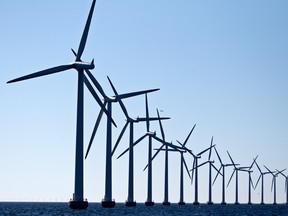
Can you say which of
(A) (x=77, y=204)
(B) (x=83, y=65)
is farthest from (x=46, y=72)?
(A) (x=77, y=204)

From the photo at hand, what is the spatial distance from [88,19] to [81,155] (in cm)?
2462

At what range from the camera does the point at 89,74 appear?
115688 millimetres

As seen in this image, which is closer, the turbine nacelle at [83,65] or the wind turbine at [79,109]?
the wind turbine at [79,109]

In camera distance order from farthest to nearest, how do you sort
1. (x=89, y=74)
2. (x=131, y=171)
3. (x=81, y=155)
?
1. (x=131, y=171)
2. (x=89, y=74)
3. (x=81, y=155)

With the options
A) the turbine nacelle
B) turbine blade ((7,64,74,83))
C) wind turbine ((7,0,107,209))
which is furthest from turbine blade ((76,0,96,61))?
turbine blade ((7,64,74,83))

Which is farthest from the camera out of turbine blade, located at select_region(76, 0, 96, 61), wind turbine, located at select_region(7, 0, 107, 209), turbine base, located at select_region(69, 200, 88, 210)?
turbine blade, located at select_region(76, 0, 96, 61)

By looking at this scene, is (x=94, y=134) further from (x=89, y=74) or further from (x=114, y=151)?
(x=114, y=151)

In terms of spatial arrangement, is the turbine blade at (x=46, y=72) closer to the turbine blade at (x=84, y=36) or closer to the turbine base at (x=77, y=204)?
the turbine blade at (x=84, y=36)

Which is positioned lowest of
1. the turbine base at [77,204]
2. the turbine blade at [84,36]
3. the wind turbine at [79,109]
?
the turbine base at [77,204]

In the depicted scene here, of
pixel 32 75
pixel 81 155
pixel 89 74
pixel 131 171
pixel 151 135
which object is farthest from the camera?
pixel 151 135

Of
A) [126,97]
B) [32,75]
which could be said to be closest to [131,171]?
[126,97]

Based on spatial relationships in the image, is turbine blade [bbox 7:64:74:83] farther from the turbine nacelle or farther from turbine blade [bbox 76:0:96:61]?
turbine blade [bbox 76:0:96:61]

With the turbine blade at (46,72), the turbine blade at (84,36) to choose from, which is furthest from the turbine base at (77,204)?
the turbine blade at (84,36)

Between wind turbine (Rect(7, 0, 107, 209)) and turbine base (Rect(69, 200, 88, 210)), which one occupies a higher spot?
wind turbine (Rect(7, 0, 107, 209))
